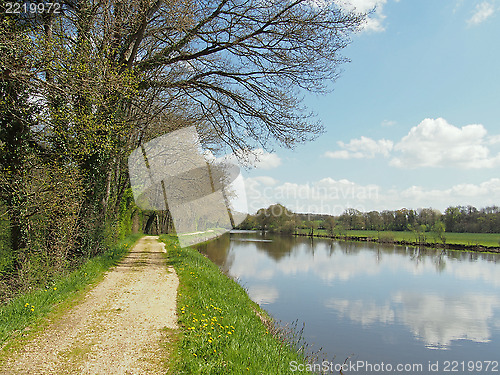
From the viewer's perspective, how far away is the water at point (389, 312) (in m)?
7.80

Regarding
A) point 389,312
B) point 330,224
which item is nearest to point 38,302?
point 389,312

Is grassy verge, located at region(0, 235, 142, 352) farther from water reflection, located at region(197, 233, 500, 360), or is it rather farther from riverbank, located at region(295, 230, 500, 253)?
riverbank, located at region(295, 230, 500, 253)

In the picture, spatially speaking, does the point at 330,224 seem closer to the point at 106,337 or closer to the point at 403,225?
the point at 403,225

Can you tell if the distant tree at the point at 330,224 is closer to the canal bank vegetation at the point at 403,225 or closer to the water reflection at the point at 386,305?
the canal bank vegetation at the point at 403,225

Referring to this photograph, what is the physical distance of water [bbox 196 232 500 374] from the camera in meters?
7.80

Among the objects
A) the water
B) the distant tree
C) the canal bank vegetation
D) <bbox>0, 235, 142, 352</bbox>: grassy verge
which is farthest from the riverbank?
<bbox>0, 235, 142, 352</bbox>: grassy verge

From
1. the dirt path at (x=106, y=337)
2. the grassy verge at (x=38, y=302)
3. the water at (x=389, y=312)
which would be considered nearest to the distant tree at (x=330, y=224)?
the water at (x=389, y=312)

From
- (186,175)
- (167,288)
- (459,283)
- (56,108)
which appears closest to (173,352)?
(167,288)

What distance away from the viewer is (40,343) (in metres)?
4.00

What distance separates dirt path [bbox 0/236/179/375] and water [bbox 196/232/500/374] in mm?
3916


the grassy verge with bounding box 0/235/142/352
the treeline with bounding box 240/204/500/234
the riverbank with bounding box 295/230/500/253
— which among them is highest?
the treeline with bounding box 240/204/500/234

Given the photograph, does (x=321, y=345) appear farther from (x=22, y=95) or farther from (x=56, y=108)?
(x=22, y=95)

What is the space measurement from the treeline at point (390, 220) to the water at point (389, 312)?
108 feet

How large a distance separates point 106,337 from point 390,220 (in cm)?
6434
